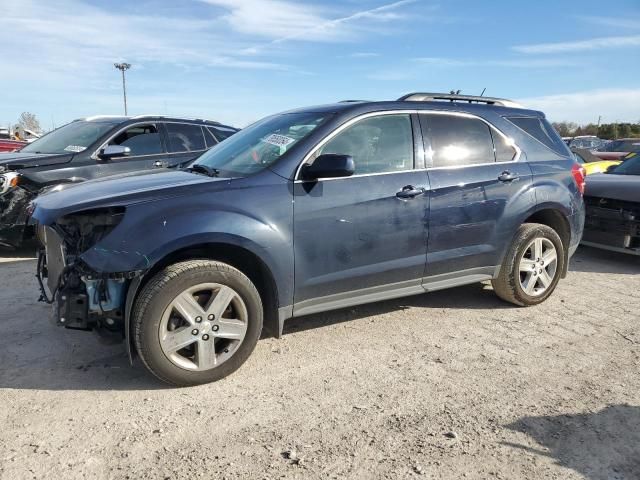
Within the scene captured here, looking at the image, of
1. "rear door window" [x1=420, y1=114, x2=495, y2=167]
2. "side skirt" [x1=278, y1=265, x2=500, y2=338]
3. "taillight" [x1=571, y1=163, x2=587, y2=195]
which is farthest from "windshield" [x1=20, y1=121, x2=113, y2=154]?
"taillight" [x1=571, y1=163, x2=587, y2=195]

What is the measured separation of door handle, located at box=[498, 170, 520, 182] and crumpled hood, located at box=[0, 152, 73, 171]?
5.10 meters

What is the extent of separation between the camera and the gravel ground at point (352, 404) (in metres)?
2.55

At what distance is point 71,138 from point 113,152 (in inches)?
48.5

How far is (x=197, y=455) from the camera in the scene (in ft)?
8.53

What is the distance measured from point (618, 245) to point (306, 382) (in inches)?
195

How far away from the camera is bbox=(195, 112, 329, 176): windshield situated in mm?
3770

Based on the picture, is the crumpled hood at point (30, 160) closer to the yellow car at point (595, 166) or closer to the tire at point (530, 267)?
the tire at point (530, 267)

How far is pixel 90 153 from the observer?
655cm

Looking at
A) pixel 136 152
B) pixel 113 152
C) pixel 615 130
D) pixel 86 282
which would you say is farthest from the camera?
pixel 615 130

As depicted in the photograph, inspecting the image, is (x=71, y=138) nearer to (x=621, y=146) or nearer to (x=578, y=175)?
(x=578, y=175)

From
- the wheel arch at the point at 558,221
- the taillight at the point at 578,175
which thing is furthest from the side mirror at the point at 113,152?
the taillight at the point at 578,175

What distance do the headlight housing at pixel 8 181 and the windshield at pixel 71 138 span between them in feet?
2.42

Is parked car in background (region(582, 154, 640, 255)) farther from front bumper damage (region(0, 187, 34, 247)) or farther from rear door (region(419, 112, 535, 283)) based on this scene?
front bumper damage (region(0, 187, 34, 247))

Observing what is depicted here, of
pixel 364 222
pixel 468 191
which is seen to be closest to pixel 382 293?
pixel 364 222
